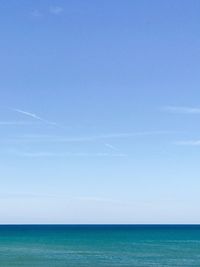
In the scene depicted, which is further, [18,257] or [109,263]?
[18,257]

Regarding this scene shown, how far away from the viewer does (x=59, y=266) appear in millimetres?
51938

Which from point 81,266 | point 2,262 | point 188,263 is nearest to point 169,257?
point 188,263

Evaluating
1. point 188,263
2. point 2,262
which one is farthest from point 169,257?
point 2,262

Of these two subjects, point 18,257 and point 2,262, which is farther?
point 18,257

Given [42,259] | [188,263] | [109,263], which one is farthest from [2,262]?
[188,263]

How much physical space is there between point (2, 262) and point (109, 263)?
11.3m

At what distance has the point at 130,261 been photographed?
57.2m

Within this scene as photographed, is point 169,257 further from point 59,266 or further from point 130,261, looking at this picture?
point 59,266

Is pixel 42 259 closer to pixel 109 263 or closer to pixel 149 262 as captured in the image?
pixel 109 263

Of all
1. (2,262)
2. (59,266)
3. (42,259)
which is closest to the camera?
(59,266)

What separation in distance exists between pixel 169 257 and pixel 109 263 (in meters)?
10.1

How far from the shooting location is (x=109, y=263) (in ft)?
182

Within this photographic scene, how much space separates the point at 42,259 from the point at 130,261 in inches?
399

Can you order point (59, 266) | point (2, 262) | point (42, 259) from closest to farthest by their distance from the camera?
1. point (59, 266)
2. point (2, 262)
3. point (42, 259)
